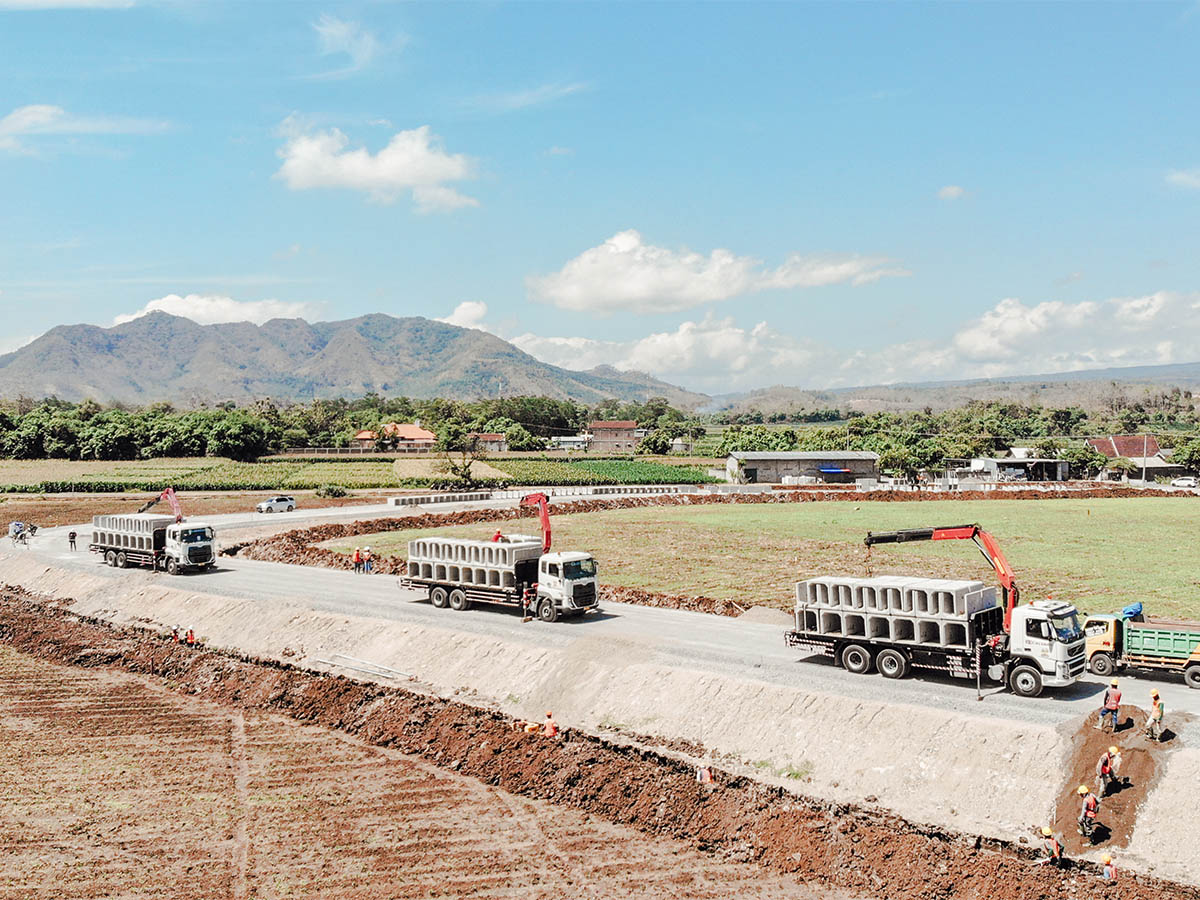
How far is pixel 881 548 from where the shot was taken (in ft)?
179

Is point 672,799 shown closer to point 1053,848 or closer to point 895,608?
point 1053,848

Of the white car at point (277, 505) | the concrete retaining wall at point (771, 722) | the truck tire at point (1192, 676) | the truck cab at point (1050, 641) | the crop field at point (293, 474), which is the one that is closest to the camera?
the concrete retaining wall at point (771, 722)

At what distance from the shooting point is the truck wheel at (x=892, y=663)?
1031 inches

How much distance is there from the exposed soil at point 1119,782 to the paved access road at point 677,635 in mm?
1352

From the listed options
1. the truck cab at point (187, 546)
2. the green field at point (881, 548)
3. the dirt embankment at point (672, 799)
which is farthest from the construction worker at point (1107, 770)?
the truck cab at point (187, 546)

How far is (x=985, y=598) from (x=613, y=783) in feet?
39.0

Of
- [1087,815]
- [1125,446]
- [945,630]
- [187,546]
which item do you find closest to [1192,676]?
[945,630]

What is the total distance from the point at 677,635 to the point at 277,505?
58324 mm

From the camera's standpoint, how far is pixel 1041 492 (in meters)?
99.1

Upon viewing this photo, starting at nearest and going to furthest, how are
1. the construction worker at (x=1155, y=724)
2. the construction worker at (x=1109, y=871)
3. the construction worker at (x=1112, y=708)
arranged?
1. the construction worker at (x=1109, y=871)
2. the construction worker at (x=1155, y=724)
3. the construction worker at (x=1112, y=708)

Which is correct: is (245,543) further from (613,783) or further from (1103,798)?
(1103,798)

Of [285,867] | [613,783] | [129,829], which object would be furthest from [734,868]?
[129,829]

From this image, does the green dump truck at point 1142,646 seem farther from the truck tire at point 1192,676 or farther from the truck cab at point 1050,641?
the truck cab at point 1050,641

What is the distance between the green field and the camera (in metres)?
41.3
